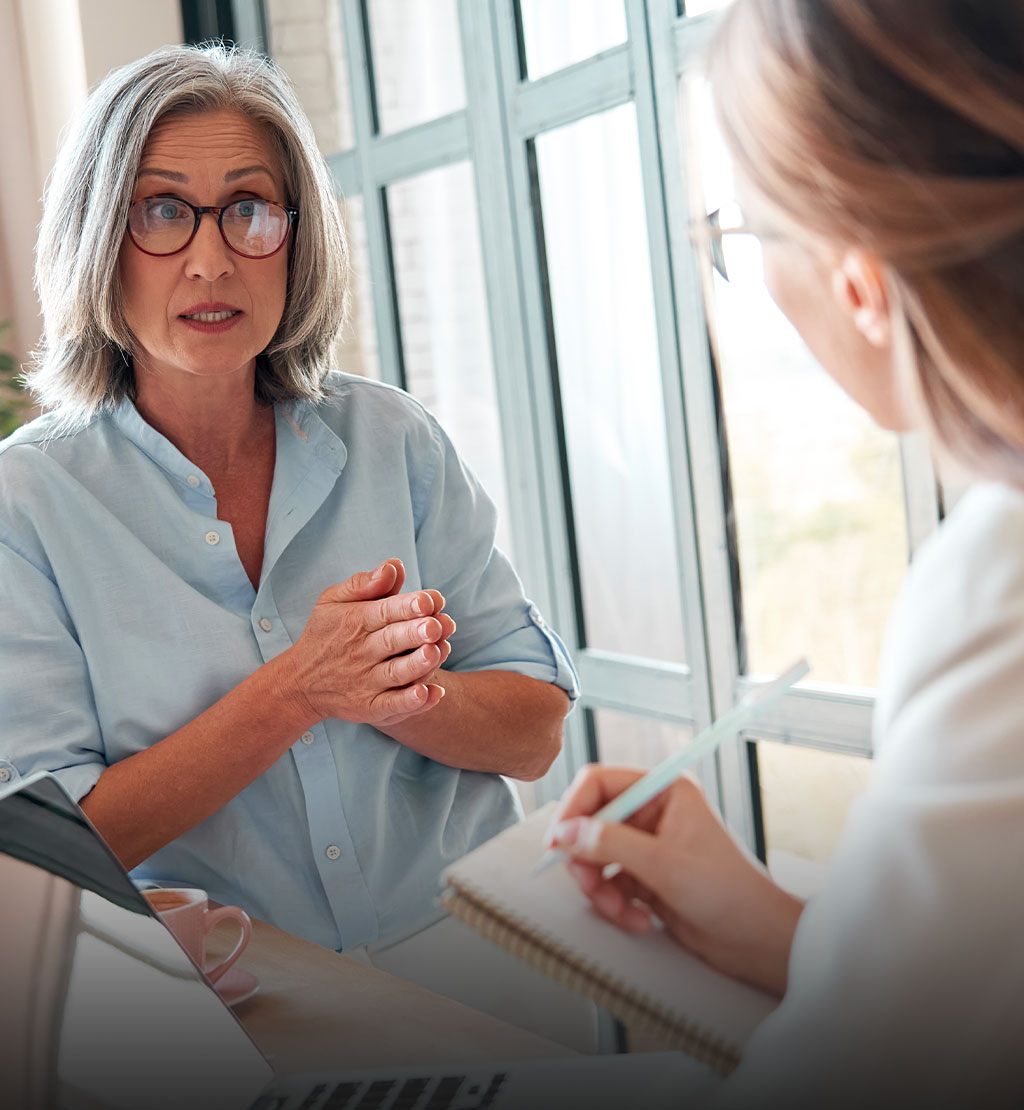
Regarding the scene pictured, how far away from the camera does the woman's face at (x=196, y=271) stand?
132cm

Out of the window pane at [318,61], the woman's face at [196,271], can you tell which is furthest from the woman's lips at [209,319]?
the window pane at [318,61]

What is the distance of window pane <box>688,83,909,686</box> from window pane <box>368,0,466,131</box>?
0.97m

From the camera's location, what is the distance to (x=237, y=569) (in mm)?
1331

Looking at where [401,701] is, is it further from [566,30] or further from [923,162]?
[566,30]

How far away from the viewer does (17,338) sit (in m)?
3.26

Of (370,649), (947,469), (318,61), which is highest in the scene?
(318,61)

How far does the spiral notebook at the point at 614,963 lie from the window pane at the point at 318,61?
108 inches

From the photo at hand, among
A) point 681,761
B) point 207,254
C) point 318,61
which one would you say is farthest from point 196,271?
point 318,61

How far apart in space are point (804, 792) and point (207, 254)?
153 cm

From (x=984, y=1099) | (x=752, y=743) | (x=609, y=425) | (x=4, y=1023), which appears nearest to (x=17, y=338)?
(x=609, y=425)

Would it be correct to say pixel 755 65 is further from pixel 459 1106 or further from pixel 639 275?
pixel 639 275

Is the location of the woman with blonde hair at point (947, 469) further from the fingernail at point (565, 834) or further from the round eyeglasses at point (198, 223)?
the round eyeglasses at point (198, 223)

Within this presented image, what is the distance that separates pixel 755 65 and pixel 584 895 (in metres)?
0.46

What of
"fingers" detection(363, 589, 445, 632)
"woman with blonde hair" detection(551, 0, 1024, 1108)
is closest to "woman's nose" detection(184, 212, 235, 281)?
"fingers" detection(363, 589, 445, 632)
